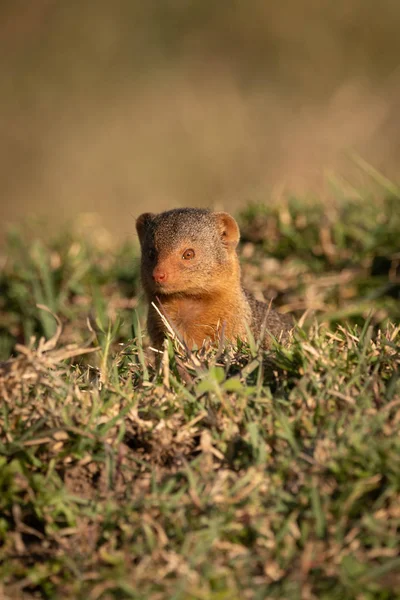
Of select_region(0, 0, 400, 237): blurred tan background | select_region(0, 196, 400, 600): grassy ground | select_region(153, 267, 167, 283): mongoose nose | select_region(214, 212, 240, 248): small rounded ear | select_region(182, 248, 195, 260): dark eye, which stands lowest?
select_region(0, 196, 400, 600): grassy ground

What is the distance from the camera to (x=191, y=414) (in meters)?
2.06

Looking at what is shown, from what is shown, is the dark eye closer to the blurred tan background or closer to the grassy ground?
the grassy ground

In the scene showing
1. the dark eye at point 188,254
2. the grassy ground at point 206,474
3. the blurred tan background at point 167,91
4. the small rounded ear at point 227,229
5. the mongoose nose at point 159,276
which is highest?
the blurred tan background at point 167,91

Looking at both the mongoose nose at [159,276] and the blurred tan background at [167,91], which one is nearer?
the mongoose nose at [159,276]

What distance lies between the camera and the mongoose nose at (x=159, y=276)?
3.34 m

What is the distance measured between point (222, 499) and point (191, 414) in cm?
34

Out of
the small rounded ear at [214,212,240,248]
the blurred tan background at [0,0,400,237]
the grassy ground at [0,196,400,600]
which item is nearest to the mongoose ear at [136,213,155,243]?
the small rounded ear at [214,212,240,248]

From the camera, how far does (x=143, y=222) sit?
12.7ft

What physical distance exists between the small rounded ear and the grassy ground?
4.27ft

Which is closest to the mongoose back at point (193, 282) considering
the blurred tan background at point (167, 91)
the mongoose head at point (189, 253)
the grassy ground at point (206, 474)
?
the mongoose head at point (189, 253)

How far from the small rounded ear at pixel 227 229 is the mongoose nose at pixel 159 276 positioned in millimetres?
534

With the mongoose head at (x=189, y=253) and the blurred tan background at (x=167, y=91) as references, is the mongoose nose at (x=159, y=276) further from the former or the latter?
the blurred tan background at (x=167, y=91)

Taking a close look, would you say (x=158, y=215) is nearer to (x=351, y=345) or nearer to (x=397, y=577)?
(x=351, y=345)

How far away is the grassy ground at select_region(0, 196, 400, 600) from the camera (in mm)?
1646
